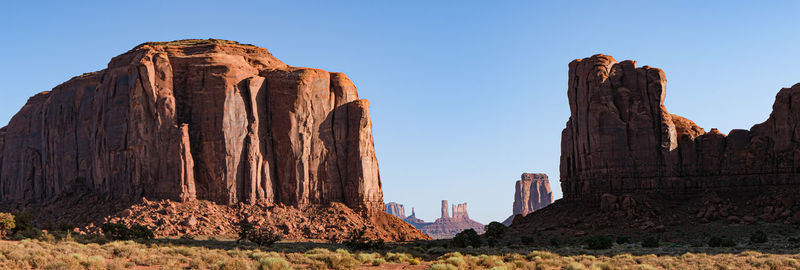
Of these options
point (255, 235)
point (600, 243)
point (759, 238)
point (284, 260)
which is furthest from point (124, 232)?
point (759, 238)

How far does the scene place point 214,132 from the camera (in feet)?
222

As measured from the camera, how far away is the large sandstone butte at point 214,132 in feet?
Answer: 219

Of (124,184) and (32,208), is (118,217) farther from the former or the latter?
(32,208)

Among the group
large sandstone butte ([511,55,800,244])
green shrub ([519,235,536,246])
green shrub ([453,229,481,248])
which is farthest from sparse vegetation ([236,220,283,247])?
large sandstone butte ([511,55,800,244])

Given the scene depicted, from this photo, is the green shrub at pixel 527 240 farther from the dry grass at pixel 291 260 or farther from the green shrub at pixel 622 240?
the dry grass at pixel 291 260

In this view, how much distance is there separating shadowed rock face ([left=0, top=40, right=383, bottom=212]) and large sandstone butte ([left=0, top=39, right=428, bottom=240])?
0.31ft

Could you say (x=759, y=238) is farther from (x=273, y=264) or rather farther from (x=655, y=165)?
(x=273, y=264)

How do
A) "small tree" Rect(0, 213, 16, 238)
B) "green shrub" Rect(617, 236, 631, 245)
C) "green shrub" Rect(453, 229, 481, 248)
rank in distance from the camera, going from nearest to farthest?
"small tree" Rect(0, 213, 16, 238)
"green shrub" Rect(617, 236, 631, 245)
"green shrub" Rect(453, 229, 481, 248)

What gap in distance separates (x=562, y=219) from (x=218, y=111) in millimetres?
31793

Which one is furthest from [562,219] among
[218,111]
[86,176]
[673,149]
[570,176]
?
[86,176]

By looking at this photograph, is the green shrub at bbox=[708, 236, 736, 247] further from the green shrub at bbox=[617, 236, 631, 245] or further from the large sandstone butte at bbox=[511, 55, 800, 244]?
the large sandstone butte at bbox=[511, 55, 800, 244]

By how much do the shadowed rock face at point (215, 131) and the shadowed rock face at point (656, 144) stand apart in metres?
21.4

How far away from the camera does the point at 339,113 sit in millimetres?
74500

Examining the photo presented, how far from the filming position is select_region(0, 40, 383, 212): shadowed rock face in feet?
219
